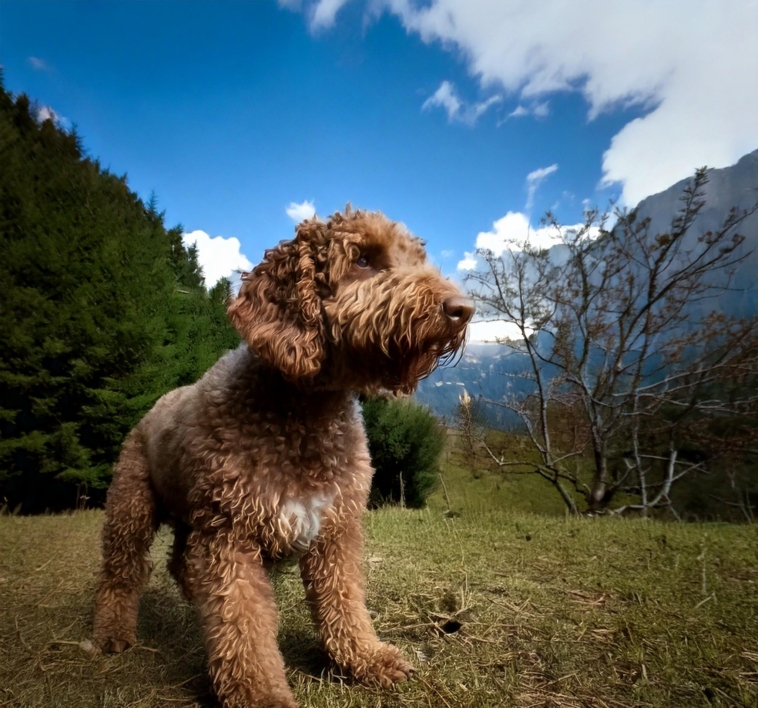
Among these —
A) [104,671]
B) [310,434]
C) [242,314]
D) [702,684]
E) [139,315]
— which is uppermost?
[139,315]

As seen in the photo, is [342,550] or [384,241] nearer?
[384,241]

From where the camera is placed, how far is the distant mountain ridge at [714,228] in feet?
22.5

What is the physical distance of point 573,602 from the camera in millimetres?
2684

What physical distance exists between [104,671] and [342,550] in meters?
1.33

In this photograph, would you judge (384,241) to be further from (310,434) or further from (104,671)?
(104,671)

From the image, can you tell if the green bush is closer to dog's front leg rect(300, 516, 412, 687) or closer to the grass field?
the grass field

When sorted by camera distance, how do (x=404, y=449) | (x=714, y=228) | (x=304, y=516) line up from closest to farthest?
1. (x=304, y=516)
2. (x=714, y=228)
3. (x=404, y=449)

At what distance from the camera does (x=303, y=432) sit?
1955 mm

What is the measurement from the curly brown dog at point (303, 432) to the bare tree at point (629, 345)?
6.26 meters

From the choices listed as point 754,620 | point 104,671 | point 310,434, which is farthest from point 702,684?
point 104,671

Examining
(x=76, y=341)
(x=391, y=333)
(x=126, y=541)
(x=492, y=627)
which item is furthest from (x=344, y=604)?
(x=76, y=341)

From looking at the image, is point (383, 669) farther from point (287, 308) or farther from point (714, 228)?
point (714, 228)

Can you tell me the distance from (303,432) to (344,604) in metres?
Result: 0.83

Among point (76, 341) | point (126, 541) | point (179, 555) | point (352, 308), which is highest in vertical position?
point (76, 341)
